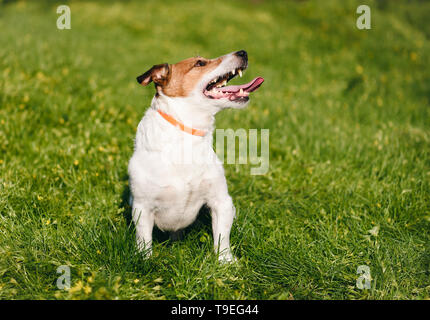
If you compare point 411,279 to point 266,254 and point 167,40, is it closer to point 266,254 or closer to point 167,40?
point 266,254

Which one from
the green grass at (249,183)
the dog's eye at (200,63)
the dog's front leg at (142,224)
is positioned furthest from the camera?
the dog's eye at (200,63)

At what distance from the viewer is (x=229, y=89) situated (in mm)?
3178

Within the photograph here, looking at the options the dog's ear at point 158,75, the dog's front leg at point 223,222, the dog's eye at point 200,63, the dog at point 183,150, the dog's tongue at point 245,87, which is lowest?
the dog's front leg at point 223,222

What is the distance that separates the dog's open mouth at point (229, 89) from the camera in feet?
10.2

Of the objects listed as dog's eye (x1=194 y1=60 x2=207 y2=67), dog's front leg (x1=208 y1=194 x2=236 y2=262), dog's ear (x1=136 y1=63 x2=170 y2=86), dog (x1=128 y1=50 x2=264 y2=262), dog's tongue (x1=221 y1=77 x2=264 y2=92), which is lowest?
dog's front leg (x1=208 y1=194 x2=236 y2=262)

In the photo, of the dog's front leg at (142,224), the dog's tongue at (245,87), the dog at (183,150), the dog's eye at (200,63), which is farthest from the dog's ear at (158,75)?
the dog's front leg at (142,224)

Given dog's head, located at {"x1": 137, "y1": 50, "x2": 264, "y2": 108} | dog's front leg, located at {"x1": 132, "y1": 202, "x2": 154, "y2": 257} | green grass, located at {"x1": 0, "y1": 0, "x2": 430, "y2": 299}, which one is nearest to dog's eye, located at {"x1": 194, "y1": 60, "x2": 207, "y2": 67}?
dog's head, located at {"x1": 137, "y1": 50, "x2": 264, "y2": 108}

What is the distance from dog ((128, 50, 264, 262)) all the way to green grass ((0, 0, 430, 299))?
0.23 m

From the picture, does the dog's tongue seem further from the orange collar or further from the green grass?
the green grass

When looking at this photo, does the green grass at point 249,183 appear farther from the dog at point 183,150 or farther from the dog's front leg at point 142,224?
the dog at point 183,150

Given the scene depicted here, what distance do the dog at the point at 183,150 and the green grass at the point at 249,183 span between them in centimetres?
23

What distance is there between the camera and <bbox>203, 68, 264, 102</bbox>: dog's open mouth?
10.2ft

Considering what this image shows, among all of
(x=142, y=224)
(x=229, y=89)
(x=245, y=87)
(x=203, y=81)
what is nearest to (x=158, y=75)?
(x=203, y=81)

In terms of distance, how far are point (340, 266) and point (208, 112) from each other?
161 centimetres
